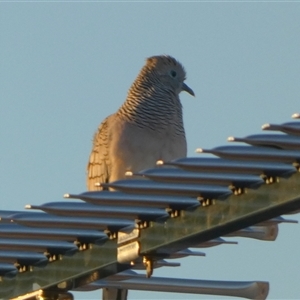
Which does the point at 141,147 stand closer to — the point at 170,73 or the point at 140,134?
the point at 140,134

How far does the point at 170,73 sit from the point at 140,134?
69.0 inches

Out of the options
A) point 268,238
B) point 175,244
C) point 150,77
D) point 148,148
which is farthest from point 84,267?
point 150,77

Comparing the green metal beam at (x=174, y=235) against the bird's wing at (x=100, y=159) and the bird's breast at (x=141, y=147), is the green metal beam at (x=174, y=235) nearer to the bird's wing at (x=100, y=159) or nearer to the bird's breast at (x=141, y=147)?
the bird's breast at (x=141, y=147)

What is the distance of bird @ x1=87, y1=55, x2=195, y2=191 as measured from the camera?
9805mm

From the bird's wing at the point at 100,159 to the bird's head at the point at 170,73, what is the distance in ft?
3.70

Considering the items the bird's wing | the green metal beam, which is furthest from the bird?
the green metal beam

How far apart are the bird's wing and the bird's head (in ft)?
3.70

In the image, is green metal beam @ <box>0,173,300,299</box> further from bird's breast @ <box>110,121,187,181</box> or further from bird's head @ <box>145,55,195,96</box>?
bird's head @ <box>145,55,195,96</box>

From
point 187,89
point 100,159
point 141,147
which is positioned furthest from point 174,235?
point 187,89

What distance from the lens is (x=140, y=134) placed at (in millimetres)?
9961

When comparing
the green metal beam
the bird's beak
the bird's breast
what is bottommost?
the green metal beam

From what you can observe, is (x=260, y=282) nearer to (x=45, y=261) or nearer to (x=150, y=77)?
(x=45, y=261)

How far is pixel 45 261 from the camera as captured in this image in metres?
4.84

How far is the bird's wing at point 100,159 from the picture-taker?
10.1 m
